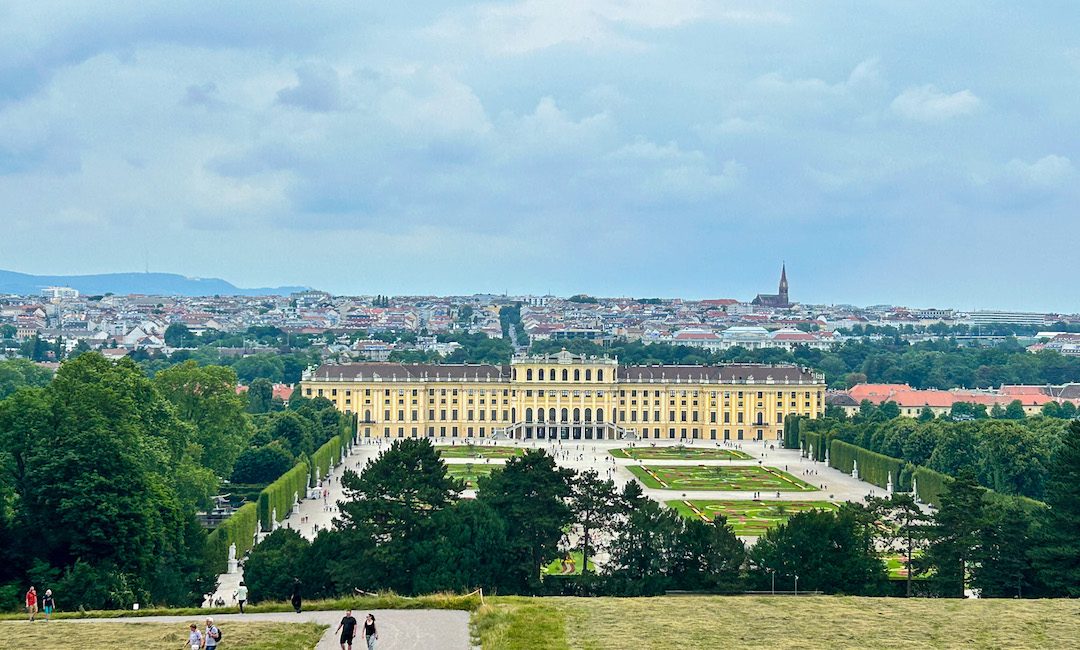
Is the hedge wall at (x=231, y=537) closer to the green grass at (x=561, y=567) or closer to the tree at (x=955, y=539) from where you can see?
the green grass at (x=561, y=567)

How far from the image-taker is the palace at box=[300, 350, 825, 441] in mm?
108000

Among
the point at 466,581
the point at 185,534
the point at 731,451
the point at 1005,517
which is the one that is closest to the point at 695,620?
the point at 466,581

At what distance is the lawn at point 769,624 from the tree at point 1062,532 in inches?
212

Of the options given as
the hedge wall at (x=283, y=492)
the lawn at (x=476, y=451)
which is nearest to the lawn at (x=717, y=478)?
the lawn at (x=476, y=451)

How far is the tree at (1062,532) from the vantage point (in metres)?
34.9

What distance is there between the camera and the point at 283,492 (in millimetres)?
59750

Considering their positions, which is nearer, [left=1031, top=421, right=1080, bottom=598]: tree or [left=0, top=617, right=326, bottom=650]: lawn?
[left=0, top=617, right=326, bottom=650]: lawn

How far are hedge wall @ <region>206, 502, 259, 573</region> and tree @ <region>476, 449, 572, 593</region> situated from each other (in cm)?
814

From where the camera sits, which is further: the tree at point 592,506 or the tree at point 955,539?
the tree at point 592,506

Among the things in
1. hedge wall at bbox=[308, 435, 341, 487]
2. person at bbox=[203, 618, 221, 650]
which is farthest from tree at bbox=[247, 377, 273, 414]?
person at bbox=[203, 618, 221, 650]

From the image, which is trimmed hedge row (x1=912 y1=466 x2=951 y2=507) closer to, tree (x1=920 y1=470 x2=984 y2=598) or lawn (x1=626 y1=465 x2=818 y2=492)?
lawn (x1=626 y1=465 x2=818 y2=492)

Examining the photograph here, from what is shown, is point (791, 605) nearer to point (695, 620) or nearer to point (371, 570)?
point (695, 620)

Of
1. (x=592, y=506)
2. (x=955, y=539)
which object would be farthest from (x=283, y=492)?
(x=955, y=539)

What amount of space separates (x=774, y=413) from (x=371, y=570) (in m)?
76.6
